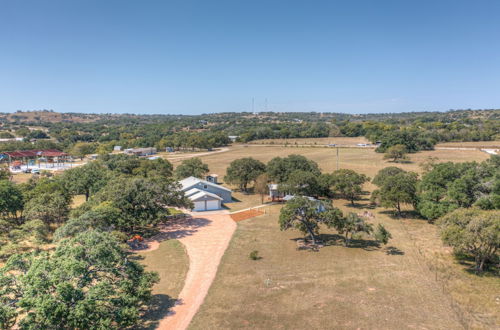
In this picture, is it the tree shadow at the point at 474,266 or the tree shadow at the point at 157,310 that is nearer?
the tree shadow at the point at 157,310

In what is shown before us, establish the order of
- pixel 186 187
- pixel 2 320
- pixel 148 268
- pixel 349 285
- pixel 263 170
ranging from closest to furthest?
1. pixel 2 320
2. pixel 349 285
3. pixel 148 268
4. pixel 186 187
5. pixel 263 170

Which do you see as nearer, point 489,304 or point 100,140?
point 489,304

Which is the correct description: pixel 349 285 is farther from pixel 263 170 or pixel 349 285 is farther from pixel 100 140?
pixel 100 140

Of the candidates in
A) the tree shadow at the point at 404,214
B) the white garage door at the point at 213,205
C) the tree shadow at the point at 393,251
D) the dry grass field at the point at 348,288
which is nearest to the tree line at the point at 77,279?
the dry grass field at the point at 348,288

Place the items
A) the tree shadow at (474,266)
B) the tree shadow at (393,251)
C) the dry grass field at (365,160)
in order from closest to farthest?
the tree shadow at (474,266)
the tree shadow at (393,251)
the dry grass field at (365,160)

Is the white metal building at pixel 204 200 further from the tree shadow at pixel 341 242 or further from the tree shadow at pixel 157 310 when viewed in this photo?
the tree shadow at pixel 157 310

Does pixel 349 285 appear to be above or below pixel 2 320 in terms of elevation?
below

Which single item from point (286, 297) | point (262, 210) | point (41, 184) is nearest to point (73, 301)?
point (286, 297)
